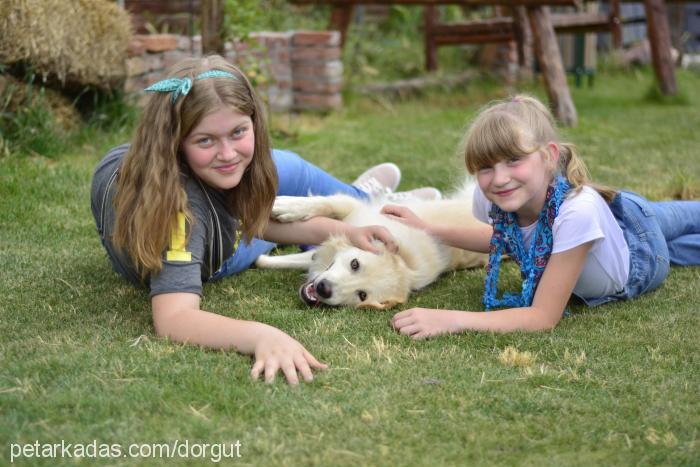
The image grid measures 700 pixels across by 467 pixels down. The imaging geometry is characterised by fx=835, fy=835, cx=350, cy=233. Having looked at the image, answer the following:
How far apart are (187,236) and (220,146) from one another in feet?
1.07

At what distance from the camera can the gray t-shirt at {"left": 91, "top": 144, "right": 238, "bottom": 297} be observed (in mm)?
2754

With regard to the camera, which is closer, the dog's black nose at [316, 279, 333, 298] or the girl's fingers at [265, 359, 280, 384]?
the girl's fingers at [265, 359, 280, 384]

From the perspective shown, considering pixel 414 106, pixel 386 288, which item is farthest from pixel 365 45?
pixel 386 288

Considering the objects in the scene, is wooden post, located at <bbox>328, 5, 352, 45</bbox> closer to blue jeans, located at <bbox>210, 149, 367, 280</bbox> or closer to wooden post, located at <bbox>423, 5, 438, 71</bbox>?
wooden post, located at <bbox>423, 5, 438, 71</bbox>

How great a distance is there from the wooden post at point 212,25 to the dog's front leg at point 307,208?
8.22 feet

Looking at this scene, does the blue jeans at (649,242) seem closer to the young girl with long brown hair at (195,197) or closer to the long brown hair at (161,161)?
the young girl with long brown hair at (195,197)

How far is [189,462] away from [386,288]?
4.85ft

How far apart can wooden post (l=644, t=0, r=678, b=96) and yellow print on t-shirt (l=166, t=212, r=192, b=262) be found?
25.1 feet

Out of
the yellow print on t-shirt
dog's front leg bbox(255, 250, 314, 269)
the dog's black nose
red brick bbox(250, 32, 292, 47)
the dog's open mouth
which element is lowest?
dog's front leg bbox(255, 250, 314, 269)

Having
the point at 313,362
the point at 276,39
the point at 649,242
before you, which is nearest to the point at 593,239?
the point at 649,242

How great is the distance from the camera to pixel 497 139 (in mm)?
2975

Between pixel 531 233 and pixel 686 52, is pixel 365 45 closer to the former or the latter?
pixel 686 52

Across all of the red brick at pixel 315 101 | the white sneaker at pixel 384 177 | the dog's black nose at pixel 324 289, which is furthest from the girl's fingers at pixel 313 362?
the red brick at pixel 315 101

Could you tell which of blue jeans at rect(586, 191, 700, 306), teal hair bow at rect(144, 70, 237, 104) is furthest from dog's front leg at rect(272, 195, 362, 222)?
blue jeans at rect(586, 191, 700, 306)
